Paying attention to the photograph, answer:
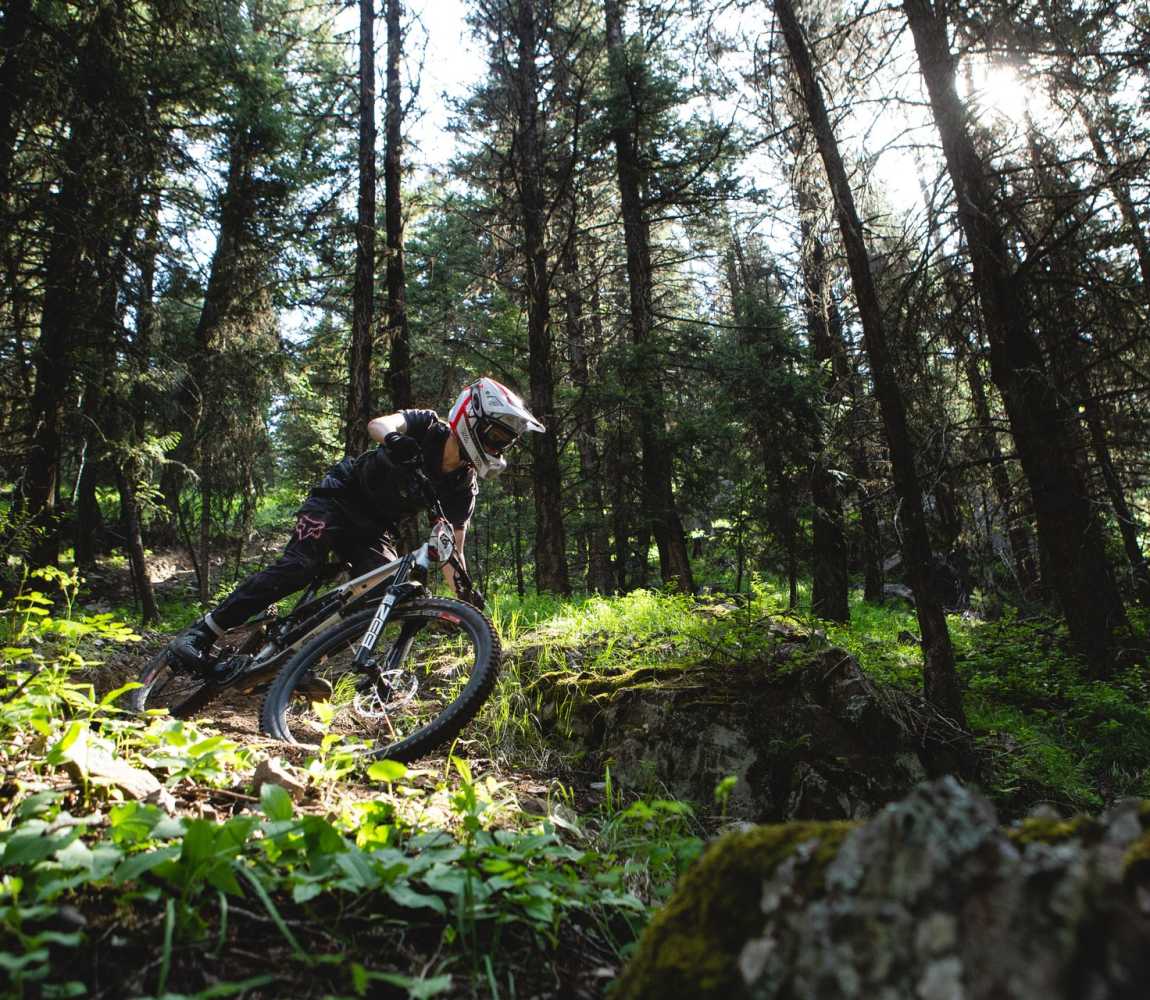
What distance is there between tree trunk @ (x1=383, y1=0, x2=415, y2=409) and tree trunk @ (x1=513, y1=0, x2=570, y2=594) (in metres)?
2.02

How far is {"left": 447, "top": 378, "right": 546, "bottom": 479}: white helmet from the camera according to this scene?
4.36 m

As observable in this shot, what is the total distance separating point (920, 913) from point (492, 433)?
3794 mm

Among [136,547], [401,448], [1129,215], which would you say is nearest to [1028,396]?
[1129,215]

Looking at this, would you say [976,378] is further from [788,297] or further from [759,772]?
[788,297]

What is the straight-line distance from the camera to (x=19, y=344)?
25.7 ft

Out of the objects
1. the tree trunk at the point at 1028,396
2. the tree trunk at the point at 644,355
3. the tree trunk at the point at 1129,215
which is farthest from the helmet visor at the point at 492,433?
the tree trunk at the point at 644,355

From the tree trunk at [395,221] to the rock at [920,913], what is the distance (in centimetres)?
986

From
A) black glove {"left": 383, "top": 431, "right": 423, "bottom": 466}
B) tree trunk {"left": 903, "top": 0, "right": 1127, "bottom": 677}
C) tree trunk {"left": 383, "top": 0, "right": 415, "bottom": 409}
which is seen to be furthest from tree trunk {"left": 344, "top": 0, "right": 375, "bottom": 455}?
tree trunk {"left": 903, "top": 0, "right": 1127, "bottom": 677}

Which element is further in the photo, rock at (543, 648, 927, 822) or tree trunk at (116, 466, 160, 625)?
tree trunk at (116, 466, 160, 625)

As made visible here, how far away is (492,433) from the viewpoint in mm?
4406

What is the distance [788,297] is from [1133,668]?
884cm

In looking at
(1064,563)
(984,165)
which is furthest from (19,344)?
(1064,563)

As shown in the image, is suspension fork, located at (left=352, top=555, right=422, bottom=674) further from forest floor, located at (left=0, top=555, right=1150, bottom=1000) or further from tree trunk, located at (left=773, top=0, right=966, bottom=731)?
tree trunk, located at (left=773, top=0, right=966, bottom=731)

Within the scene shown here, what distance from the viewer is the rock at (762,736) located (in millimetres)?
3816
